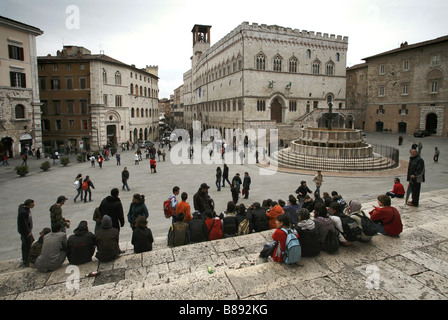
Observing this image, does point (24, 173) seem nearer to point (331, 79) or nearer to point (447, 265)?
point (447, 265)

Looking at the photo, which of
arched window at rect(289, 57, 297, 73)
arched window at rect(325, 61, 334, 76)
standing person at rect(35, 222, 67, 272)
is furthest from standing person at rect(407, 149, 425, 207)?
arched window at rect(325, 61, 334, 76)

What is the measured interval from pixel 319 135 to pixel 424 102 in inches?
1147

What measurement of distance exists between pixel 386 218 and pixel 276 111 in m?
37.2

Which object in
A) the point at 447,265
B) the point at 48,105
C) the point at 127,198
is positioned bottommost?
the point at 127,198

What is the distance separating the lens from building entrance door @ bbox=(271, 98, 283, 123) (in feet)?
138

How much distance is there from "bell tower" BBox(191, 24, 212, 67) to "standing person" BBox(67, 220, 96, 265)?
209ft

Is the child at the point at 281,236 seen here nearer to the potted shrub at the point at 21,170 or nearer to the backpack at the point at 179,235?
the backpack at the point at 179,235

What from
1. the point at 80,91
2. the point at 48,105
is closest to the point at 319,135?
the point at 80,91

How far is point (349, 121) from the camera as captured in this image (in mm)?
50750

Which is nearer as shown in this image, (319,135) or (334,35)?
(319,135)

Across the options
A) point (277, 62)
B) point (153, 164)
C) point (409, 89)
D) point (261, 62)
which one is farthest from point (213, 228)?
point (409, 89)

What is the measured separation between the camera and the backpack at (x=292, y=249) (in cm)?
510
